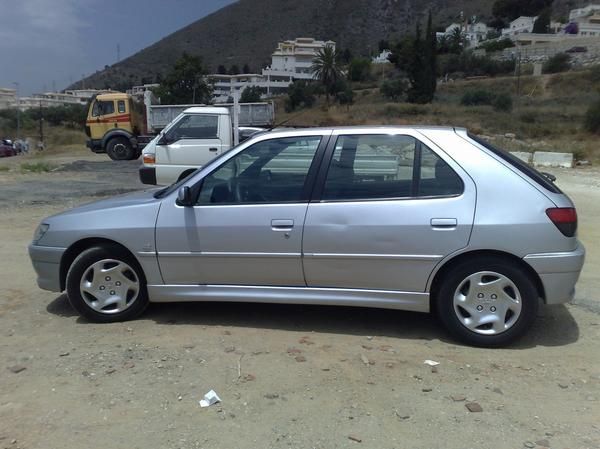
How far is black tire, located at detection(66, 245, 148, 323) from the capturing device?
4.67 metres

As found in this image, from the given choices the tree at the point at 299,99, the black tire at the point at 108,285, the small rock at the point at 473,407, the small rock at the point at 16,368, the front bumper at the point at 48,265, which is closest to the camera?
the small rock at the point at 473,407

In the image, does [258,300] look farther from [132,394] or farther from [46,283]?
[46,283]

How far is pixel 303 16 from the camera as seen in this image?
180625 millimetres

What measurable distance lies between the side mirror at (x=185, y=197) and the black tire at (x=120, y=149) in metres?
20.8

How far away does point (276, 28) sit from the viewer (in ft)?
575

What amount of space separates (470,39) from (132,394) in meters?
149

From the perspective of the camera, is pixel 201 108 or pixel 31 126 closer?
pixel 201 108

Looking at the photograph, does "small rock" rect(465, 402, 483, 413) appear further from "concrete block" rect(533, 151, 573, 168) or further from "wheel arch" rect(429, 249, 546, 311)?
"concrete block" rect(533, 151, 573, 168)

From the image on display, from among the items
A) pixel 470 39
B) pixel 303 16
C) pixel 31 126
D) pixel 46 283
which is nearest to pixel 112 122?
pixel 46 283

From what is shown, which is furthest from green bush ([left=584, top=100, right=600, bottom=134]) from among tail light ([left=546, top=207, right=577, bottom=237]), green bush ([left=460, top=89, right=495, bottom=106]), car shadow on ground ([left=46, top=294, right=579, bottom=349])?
green bush ([left=460, top=89, right=495, bottom=106])

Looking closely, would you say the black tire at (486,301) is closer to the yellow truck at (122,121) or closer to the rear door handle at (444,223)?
the rear door handle at (444,223)

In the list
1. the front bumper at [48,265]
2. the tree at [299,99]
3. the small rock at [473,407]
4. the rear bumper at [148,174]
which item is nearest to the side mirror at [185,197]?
the front bumper at [48,265]

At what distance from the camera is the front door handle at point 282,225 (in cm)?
433

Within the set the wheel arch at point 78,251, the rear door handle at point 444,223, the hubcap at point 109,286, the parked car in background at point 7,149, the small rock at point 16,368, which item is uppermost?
the rear door handle at point 444,223
